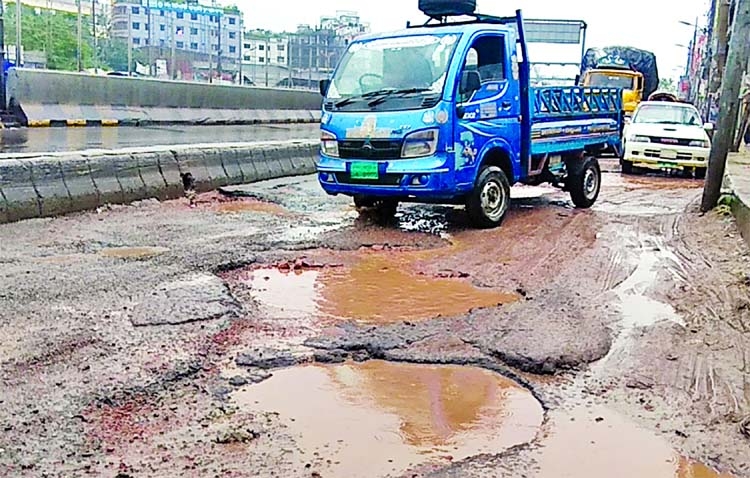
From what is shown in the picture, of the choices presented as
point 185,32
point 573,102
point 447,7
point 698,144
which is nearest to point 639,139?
point 698,144

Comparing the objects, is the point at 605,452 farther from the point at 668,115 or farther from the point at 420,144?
the point at 668,115

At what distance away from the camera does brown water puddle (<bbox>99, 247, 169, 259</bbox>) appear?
7094 mm

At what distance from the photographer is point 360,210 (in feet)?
33.9

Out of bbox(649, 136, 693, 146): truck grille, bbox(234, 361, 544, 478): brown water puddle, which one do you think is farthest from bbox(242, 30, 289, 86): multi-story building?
bbox(234, 361, 544, 478): brown water puddle

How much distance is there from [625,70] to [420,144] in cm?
2424

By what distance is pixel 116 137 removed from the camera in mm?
14945

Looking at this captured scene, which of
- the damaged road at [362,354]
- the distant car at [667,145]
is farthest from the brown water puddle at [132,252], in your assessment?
the distant car at [667,145]

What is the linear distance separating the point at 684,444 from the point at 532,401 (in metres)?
0.78

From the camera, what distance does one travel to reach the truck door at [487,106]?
9.02m

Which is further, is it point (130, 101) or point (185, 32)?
point (185, 32)

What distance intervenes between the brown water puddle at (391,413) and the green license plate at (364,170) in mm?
4498

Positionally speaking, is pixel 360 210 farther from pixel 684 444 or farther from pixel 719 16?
pixel 719 16

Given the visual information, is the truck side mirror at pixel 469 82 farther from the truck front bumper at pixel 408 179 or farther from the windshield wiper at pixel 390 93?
the truck front bumper at pixel 408 179

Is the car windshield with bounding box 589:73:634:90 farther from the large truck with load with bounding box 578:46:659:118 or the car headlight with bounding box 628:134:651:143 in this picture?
the car headlight with bounding box 628:134:651:143
